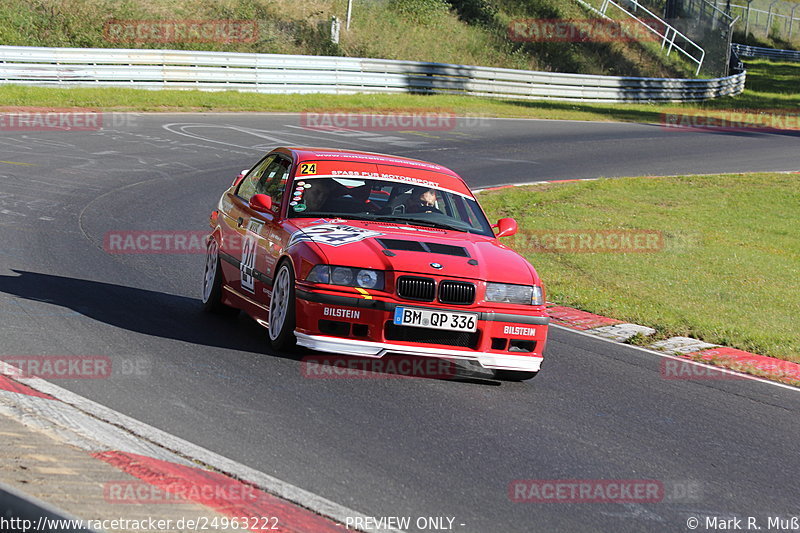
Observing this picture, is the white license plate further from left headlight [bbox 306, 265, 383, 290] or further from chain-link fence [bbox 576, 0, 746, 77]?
chain-link fence [bbox 576, 0, 746, 77]

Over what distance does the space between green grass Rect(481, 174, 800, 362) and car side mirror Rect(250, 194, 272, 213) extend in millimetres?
4076

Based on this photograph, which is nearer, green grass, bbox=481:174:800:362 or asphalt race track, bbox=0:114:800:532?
asphalt race track, bbox=0:114:800:532

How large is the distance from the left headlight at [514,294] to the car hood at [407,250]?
5 centimetres

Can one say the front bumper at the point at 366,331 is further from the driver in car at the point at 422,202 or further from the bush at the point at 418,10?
the bush at the point at 418,10

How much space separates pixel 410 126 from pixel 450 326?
70.9ft

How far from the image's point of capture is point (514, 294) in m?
7.73

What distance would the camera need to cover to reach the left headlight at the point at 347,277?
7.46 m

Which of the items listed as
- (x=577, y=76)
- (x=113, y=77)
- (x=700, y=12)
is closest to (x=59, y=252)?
(x=113, y=77)

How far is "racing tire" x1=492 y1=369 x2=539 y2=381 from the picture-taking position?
783cm
